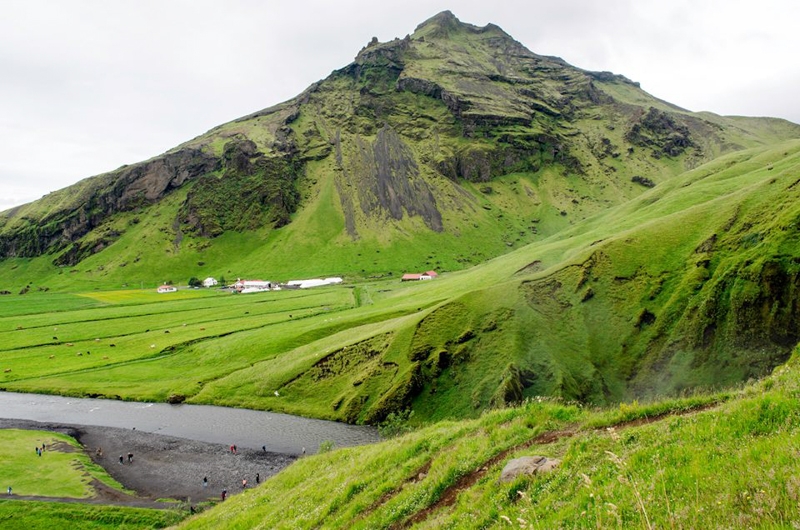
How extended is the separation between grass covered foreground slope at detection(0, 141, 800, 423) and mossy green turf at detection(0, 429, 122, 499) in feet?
69.2

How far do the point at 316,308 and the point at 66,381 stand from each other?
70160mm

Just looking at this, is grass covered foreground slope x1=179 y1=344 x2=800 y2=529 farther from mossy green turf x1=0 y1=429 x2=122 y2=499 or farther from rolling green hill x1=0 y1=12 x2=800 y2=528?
Answer: mossy green turf x1=0 y1=429 x2=122 y2=499

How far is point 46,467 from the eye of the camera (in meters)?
61.8

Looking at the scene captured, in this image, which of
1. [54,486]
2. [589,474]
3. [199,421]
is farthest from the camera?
[199,421]

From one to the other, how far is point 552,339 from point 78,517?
63566mm

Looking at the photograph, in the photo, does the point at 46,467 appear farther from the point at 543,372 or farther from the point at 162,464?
the point at 543,372

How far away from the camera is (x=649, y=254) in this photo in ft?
224

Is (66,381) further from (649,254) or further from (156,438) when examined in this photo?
(649,254)

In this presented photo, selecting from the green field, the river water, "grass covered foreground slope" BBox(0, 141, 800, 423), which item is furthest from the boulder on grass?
the river water

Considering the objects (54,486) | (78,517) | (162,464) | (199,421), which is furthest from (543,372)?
(54,486)

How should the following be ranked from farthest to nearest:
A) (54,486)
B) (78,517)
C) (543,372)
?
1. (543,372)
2. (54,486)
3. (78,517)

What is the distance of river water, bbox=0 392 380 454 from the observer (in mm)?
68250

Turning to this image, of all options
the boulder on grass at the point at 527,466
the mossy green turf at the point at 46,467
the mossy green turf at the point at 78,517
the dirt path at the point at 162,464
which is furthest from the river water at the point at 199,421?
the boulder on grass at the point at 527,466

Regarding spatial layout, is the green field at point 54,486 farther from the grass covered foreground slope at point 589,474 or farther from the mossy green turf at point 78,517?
the grass covered foreground slope at point 589,474
